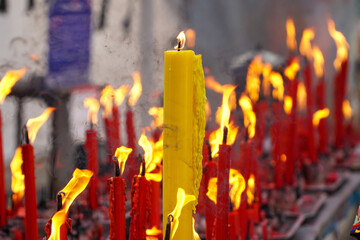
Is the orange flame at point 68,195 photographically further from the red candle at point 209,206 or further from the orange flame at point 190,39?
the orange flame at point 190,39

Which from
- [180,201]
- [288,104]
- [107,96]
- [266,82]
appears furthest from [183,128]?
[266,82]

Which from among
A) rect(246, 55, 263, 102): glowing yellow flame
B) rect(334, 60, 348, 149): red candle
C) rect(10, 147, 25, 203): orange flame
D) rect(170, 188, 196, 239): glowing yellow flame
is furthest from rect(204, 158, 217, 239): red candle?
rect(334, 60, 348, 149): red candle

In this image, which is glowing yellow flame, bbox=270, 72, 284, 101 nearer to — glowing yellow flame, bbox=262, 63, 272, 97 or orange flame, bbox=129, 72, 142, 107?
glowing yellow flame, bbox=262, 63, 272, 97

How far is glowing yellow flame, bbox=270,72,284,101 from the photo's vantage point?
1.40 metres

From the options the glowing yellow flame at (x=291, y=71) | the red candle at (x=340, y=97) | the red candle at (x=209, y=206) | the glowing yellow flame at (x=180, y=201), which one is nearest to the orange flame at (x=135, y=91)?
the red candle at (x=209, y=206)

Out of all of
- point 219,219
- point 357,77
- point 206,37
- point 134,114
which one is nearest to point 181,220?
point 219,219

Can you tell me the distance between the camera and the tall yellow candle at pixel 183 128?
524 millimetres

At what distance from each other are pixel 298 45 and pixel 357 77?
2.65 ft

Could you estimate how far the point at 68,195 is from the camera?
1.86ft

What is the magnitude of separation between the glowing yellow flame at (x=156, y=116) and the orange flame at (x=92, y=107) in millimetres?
80

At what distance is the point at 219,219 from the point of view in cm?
59

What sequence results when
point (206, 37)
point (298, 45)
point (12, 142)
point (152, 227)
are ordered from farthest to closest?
1. point (298, 45)
2. point (206, 37)
3. point (12, 142)
4. point (152, 227)

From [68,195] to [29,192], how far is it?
0.05 metres

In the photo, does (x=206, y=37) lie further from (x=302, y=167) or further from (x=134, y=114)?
(x=134, y=114)
